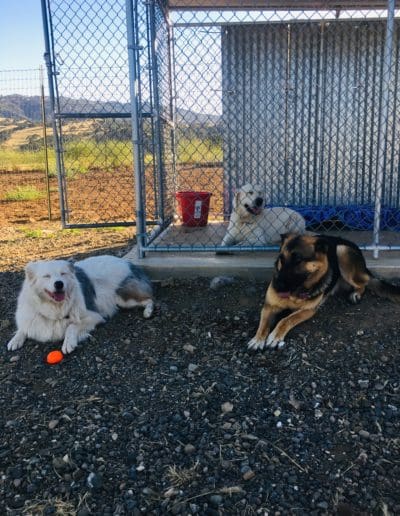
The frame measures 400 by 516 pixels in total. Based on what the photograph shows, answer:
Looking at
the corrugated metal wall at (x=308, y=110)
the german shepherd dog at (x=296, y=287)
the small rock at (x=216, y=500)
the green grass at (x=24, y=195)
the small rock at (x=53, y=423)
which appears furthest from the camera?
the green grass at (x=24, y=195)

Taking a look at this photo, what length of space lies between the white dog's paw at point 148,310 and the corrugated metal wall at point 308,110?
334 cm

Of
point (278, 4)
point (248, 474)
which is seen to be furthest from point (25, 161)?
point (248, 474)

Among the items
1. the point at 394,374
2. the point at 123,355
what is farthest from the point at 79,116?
the point at 394,374

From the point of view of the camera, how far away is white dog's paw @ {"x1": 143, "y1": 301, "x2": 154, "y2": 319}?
14.4ft

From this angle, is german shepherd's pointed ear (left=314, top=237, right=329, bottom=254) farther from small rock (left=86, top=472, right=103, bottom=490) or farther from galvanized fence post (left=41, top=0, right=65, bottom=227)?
galvanized fence post (left=41, top=0, right=65, bottom=227)

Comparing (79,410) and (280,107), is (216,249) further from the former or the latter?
(280,107)

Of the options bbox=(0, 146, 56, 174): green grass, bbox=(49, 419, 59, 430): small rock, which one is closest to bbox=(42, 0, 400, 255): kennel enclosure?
bbox=(49, 419, 59, 430): small rock

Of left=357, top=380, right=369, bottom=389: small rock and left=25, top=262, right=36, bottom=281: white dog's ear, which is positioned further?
left=25, top=262, right=36, bottom=281: white dog's ear

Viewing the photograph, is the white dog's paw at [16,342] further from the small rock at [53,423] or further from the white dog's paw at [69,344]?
A: the small rock at [53,423]

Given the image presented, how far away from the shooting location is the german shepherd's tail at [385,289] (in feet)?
13.9

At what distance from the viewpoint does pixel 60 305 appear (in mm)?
3980

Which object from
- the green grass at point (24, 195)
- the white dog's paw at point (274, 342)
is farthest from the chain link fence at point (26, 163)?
the white dog's paw at point (274, 342)

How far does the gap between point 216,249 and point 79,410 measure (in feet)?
7.72

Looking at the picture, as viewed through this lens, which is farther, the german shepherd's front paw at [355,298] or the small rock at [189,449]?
the german shepherd's front paw at [355,298]
